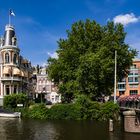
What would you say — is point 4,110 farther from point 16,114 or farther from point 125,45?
point 125,45

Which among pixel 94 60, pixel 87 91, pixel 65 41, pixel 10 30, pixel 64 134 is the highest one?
→ pixel 10 30

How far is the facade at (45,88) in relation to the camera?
118 metres

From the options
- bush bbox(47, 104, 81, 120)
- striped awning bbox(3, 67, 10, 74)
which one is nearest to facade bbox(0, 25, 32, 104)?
striped awning bbox(3, 67, 10, 74)

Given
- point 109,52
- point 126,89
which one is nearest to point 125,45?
point 109,52

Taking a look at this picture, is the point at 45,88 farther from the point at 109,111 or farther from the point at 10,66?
the point at 109,111

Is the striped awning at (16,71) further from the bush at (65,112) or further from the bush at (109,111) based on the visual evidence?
the bush at (109,111)

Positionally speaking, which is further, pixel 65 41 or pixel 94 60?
pixel 65 41

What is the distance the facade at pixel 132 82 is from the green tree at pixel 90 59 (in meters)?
40.6

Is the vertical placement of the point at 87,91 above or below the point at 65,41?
below

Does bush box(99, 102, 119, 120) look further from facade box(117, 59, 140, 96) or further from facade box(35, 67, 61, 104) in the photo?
facade box(35, 67, 61, 104)

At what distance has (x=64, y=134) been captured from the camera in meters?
42.6

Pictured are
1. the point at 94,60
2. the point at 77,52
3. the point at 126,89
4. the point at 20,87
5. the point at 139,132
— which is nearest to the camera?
Result: the point at 139,132

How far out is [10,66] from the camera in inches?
3780

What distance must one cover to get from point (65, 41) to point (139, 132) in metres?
36.1
